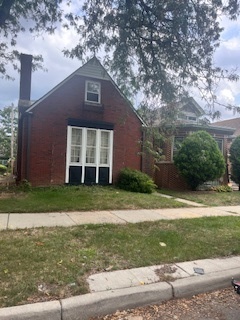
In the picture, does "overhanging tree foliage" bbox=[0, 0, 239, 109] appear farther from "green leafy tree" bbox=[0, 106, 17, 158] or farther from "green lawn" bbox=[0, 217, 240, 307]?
"green leafy tree" bbox=[0, 106, 17, 158]

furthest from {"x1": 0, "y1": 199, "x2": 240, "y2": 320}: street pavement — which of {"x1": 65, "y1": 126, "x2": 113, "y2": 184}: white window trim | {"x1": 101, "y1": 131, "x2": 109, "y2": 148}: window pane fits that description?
{"x1": 101, "y1": 131, "x2": 109, "y2": 148}: window pane

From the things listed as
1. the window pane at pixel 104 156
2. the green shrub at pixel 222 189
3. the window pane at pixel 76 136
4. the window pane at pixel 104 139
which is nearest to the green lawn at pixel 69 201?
the window pane at pixel 104 156

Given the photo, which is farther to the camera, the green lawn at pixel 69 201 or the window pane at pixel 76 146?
the window pane at pixel 76 146

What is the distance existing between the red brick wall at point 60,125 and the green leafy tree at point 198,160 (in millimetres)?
2945

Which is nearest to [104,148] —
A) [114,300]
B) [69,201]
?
[69,201]

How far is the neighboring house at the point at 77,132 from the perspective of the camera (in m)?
13.0

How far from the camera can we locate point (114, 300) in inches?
130

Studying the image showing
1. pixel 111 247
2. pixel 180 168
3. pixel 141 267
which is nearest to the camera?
pixel 141 267

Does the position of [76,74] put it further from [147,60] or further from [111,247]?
[111,247]

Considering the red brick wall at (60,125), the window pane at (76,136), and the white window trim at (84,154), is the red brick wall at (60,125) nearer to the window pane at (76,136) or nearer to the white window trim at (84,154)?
the white window trim at (84,154)

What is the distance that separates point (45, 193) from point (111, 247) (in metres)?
6.81

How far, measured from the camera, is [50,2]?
8586 mm

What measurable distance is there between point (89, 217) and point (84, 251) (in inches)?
114

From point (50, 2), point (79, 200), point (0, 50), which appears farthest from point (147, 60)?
point (0, 50)
